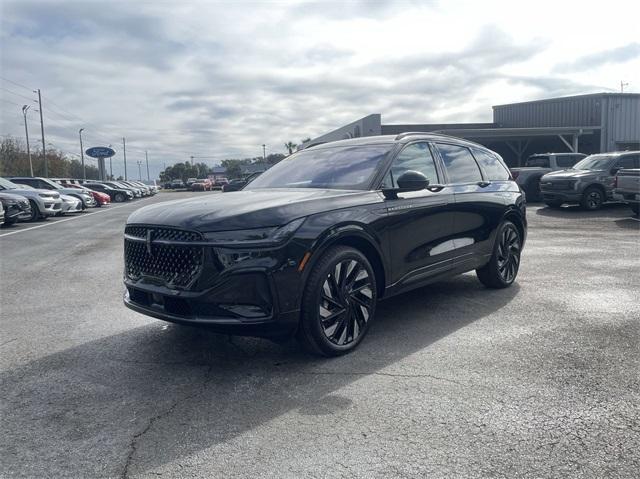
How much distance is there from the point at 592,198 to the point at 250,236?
15739 mm

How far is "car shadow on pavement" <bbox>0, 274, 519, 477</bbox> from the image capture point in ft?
9.42

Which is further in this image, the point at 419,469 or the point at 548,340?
the point at 548,340

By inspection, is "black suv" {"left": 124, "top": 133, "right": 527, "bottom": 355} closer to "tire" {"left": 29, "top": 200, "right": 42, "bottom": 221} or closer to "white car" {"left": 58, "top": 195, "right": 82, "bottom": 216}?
"tire" {"left": 29, "top": 200, "right": 42, "bottom": 221}

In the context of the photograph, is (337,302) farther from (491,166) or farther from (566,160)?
(566,160)

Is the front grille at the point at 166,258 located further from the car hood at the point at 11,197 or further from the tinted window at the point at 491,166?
the car hood at the point at 11,197

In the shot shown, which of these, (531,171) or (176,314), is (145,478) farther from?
(531,171)

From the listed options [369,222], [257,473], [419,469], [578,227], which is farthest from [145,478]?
[578,227]

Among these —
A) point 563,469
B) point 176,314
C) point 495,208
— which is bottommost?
point 563,469

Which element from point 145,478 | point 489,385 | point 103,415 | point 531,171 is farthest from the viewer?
point 531,171

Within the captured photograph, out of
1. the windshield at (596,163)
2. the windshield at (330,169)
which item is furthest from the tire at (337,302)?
the windshield at (596,163)

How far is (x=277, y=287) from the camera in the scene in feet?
12.1

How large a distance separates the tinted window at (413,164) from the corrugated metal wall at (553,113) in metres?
32.7

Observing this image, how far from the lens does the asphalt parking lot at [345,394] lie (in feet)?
8.98

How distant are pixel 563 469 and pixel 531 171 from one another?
18.7 metres
